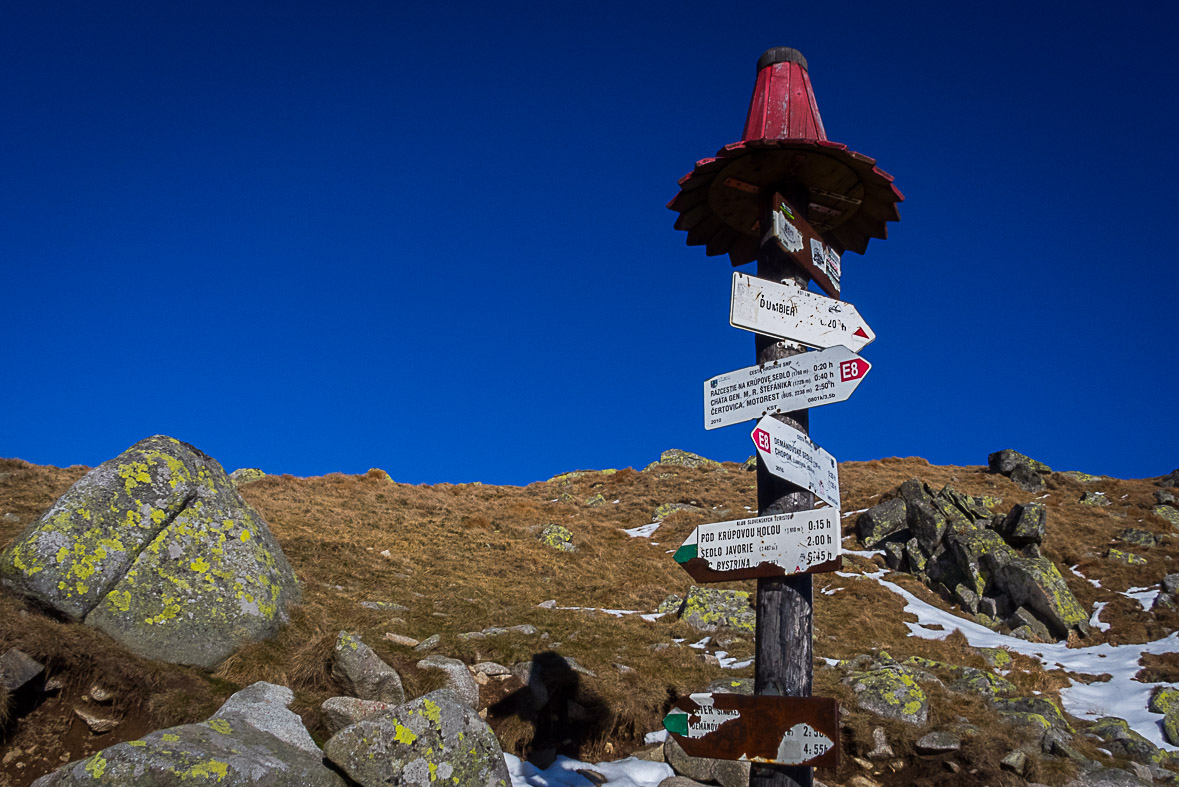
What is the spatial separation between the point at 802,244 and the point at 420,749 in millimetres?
5757

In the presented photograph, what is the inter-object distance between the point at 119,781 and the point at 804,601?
5.15 meters

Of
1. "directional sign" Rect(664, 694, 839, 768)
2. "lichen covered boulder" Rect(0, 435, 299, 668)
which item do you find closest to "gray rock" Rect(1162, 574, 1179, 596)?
"directional sign" Rect(664, 694, 839, 768)

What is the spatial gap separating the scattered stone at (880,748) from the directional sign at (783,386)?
284 inches

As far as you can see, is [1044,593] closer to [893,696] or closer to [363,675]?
[893,696]

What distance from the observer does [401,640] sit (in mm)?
11352

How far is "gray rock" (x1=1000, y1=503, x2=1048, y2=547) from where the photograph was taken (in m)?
24.9

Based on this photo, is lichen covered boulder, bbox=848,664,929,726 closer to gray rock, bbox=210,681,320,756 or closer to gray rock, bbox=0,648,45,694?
gray rock, bbox=210,681,320,756

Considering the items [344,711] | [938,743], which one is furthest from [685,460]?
[344,711]

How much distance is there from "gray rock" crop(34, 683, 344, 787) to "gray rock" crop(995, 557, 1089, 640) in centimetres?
2177

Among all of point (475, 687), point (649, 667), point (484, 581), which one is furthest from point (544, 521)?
point (475, 687)

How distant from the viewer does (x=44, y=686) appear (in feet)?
24.5

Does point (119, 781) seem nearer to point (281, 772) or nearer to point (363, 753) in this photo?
point (281, 772)

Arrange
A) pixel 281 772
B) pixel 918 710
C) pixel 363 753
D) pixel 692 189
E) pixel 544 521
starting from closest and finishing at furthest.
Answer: pixel 281 772 → pixel 363 753 → pixel 692 189 → pixel 918 710 → pixel 544 521

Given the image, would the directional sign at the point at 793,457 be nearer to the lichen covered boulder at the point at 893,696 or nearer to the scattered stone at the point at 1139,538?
the lichen covered boulder at the point at 893,696
